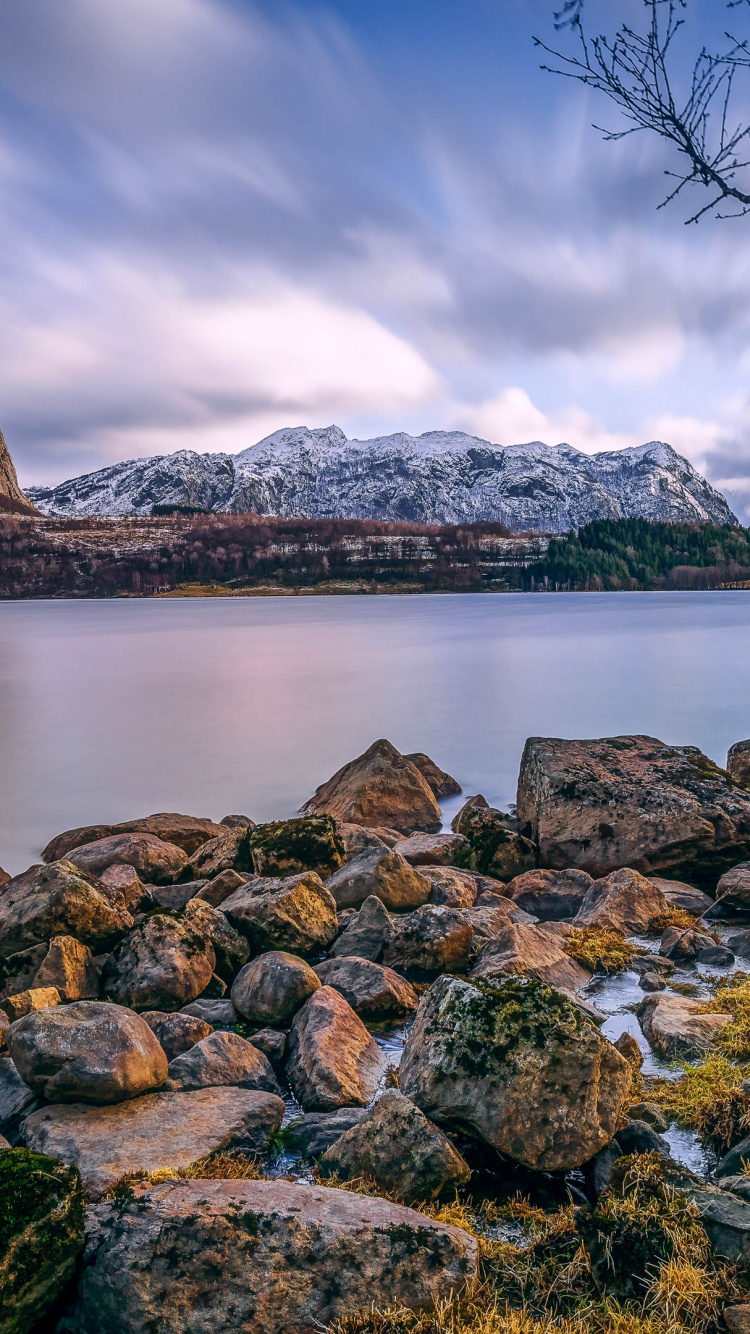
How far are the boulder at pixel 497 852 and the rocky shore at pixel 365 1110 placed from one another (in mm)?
1580

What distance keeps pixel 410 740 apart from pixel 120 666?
102 ft

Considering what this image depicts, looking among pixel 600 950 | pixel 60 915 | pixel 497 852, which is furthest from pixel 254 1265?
pixel 497 852

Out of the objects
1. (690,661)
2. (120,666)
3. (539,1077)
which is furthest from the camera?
(120,666)

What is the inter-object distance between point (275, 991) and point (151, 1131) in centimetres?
176

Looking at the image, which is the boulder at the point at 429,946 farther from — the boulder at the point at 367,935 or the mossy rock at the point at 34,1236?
the mossy rock at the point at 34,1236

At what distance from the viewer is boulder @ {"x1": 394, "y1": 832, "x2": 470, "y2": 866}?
11023 millimetres

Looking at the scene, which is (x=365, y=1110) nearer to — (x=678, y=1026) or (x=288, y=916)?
(x=288, y=916)

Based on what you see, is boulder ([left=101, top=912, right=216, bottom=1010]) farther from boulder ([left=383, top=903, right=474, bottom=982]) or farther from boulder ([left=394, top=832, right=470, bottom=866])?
boulder ([left=394, top=832, right=470, bottom=866])

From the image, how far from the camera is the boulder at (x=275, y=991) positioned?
627cm

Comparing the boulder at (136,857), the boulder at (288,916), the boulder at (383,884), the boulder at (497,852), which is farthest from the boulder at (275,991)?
the boulder at (497,852)

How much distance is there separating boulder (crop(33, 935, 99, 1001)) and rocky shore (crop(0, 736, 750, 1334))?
0.02 meters

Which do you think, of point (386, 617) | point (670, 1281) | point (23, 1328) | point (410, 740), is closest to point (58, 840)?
point (23, 1328)

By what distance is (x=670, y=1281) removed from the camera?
3.49m

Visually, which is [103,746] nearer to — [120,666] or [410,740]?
[410,740]
